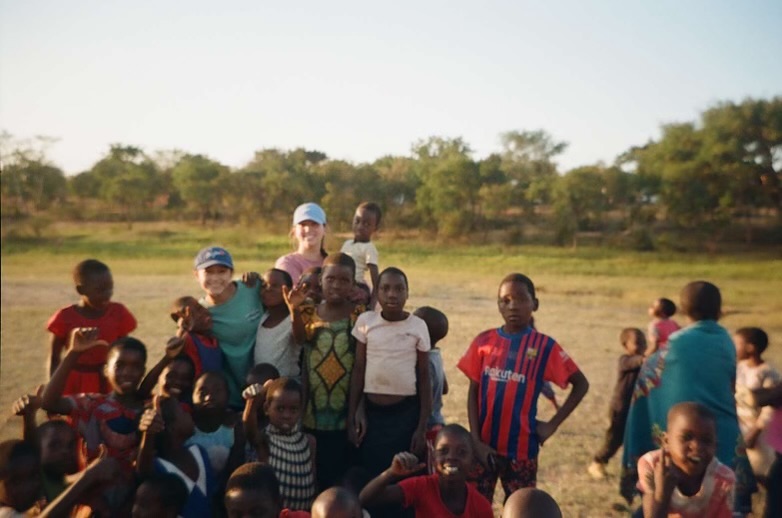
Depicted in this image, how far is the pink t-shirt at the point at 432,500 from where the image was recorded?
2504mm

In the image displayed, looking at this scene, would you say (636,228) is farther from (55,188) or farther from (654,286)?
(55,188)

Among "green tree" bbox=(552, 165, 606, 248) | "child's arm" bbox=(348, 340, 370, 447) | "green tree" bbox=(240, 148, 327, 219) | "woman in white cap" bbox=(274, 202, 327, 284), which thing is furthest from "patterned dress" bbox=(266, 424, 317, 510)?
"green tree" bbox=(552, 165, 606, 248)

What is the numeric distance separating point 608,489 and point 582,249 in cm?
2120

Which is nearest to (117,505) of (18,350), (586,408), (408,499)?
(408,499)

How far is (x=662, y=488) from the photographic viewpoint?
2373mm

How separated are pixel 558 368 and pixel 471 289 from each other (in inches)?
553

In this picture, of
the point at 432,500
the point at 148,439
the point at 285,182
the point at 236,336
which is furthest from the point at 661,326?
the point at 285,182

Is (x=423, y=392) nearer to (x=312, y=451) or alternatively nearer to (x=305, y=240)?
(x=312, y=451)

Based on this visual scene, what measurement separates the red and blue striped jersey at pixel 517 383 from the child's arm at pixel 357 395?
22.9 inches

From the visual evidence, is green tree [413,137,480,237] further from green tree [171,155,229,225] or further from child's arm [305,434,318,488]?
child's arm [305,434,318,488]

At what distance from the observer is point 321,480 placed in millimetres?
3123

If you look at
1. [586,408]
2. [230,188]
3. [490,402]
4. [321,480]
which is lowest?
[586,408]

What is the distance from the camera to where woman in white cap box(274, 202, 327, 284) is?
3926 millimetres

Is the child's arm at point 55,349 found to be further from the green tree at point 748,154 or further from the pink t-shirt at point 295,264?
the green tree at point 748,154
